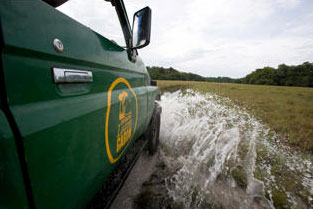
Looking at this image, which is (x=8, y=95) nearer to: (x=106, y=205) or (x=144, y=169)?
(x=106, y=205)

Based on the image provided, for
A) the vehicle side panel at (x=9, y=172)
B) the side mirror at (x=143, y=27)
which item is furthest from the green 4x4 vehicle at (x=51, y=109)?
the side mirror at (x=143, y=27)

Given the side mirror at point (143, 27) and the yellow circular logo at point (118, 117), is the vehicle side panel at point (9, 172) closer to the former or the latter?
the yellow circular logo at point (118, 117)

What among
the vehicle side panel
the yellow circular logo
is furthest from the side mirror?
the vehicle side panel

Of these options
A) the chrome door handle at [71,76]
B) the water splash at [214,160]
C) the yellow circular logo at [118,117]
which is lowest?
the water splash at [214,160]

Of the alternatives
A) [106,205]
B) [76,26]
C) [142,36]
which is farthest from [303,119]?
[76,26]

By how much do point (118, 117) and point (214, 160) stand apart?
233 centimetres

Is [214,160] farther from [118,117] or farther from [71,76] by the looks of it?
[71,76]

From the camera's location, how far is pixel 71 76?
73 centimetres

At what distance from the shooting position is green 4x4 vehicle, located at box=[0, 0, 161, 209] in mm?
474

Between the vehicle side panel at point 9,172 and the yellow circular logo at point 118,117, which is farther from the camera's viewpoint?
the yellow circular logo at point 118,117

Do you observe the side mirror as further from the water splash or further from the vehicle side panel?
the water splash

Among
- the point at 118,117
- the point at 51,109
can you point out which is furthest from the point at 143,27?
the point at 51,109

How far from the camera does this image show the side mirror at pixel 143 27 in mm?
1522

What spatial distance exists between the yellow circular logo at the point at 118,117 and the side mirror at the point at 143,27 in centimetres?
49
